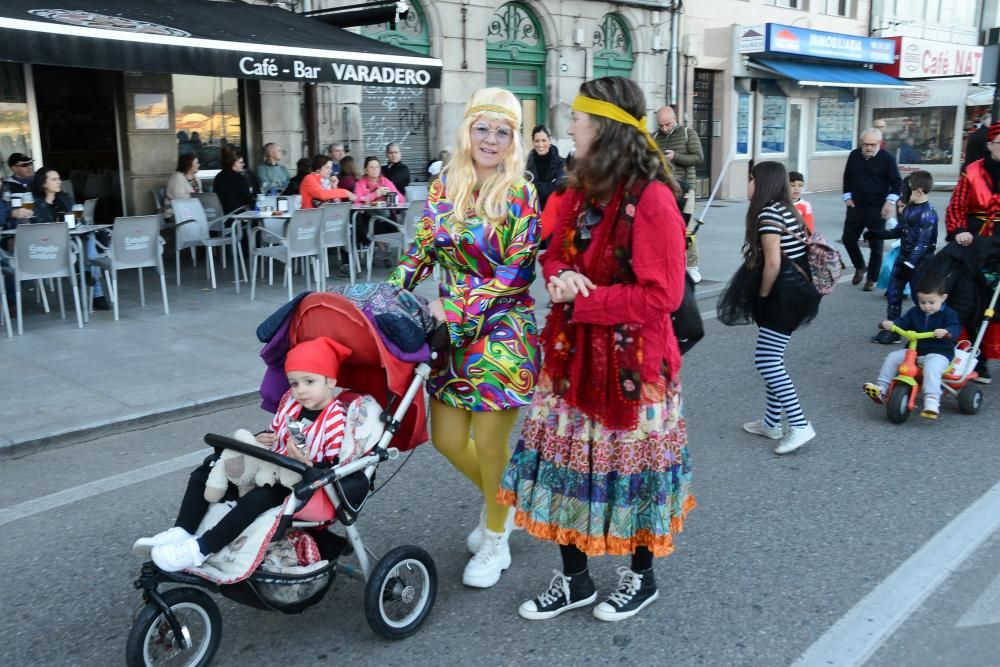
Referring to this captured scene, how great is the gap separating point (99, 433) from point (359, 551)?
10.6 ft

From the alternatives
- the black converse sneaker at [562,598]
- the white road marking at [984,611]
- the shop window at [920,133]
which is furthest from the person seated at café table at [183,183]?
the shop window at [920,133]

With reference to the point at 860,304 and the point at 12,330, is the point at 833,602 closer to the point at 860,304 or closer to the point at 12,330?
the point at 860,304

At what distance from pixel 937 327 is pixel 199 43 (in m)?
7.23

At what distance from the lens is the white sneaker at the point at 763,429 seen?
5.40m

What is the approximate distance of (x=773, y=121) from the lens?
75.5 ft

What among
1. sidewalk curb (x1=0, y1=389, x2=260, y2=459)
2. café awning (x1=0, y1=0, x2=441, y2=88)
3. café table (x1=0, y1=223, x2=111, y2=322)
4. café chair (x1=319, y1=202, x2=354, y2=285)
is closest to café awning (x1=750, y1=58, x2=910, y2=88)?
café awning (x1=0, y1=0, x2=441, y2=88)

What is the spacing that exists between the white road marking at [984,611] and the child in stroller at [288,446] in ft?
7.80

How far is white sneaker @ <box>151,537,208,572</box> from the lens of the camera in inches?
108

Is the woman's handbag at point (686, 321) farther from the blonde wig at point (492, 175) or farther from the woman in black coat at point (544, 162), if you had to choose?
the woman in black coat at point (544, 162)

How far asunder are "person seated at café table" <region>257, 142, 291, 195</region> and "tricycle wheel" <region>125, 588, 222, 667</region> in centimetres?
1019

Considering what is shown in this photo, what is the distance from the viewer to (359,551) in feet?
10.3

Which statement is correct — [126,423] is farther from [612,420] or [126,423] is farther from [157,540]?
[612,420]

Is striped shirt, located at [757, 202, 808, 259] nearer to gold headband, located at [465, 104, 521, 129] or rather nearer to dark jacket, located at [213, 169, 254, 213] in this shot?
gold headband, located at [465, 104, 521, 129]

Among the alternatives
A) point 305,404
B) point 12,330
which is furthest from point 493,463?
point 12,330
